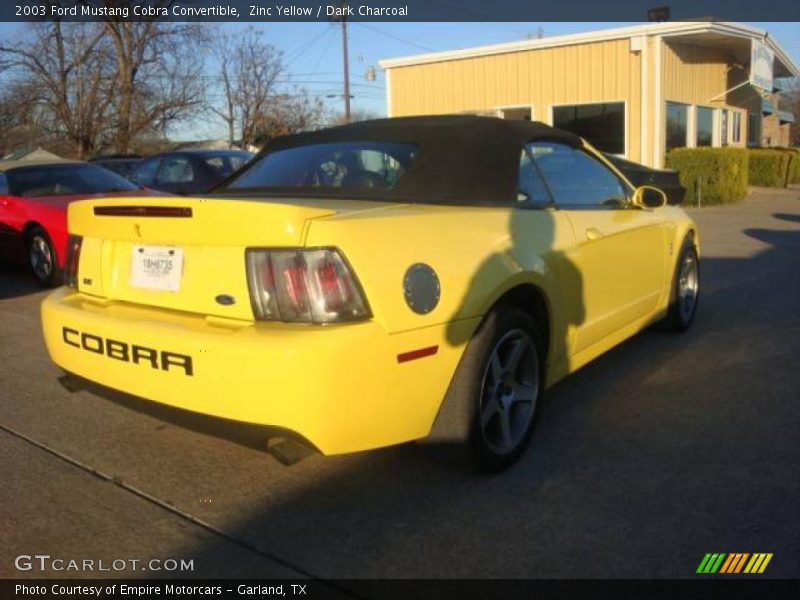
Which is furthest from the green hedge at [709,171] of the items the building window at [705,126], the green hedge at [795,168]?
the green hedge at [795,168]

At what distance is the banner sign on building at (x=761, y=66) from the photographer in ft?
62.1

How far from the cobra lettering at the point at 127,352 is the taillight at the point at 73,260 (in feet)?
1.02

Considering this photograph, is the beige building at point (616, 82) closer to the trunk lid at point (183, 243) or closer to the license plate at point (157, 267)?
the trunk lid at point (183, 243)

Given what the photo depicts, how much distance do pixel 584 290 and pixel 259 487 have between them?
1796mm

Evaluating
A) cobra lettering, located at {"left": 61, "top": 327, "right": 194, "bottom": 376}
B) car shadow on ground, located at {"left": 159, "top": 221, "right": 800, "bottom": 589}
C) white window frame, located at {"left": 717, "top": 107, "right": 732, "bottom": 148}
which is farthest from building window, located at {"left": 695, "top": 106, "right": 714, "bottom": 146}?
cobra lettering, located at {"left": 61, "top": 327, "right": 194, "bottom": 376}

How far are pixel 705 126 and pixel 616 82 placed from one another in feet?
13.2

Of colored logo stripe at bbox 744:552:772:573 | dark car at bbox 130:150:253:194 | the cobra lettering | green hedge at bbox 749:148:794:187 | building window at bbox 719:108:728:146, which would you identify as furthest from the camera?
green hedge at bbox 749:148:794:187

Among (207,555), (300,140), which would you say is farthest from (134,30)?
(207,555)

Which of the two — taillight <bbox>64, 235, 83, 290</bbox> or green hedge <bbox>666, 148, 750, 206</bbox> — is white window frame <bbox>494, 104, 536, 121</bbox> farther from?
taillight <bbox>64, 235, 83, 290</bbox>

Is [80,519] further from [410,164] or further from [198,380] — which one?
[410,164]

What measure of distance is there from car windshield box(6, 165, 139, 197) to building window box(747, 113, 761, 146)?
70.8 ft

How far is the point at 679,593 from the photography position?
237 centimetres

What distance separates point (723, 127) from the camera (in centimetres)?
2117

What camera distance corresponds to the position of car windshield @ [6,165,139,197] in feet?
28.0
